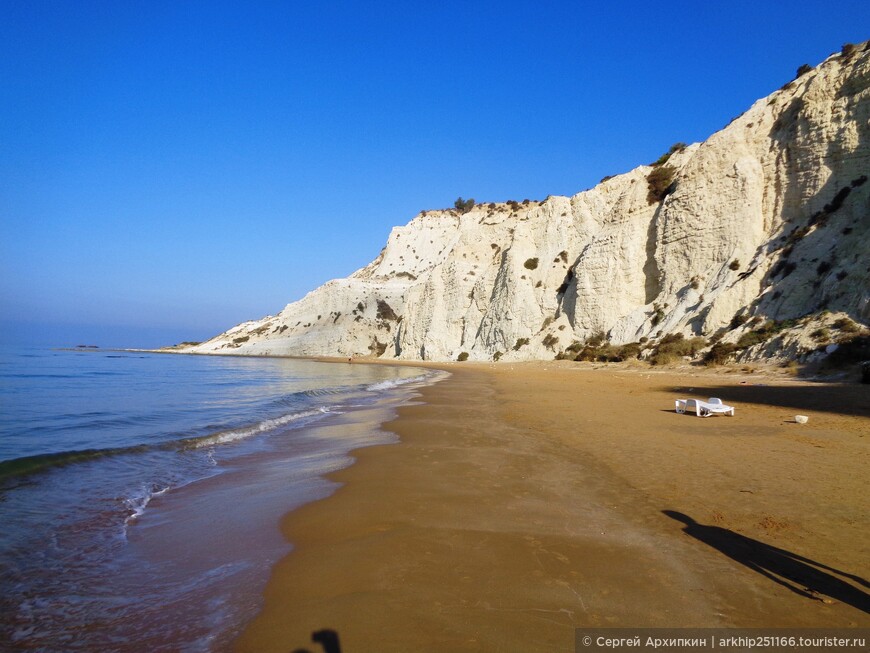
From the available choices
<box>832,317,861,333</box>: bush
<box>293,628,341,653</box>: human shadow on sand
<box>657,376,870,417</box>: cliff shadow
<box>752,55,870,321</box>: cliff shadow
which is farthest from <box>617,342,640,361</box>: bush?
<box>293,628,341,653</box>: human shadow on sand

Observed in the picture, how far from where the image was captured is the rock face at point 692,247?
24.0 metres

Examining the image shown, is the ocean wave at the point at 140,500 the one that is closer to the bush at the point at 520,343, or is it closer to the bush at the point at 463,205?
the bush at the point at 520,343

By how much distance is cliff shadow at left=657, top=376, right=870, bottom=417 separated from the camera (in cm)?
1111

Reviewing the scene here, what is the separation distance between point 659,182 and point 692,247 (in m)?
8.46

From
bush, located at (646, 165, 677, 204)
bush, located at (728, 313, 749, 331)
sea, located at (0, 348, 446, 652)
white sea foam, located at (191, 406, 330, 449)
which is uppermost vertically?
bush, located at (646, 165, 677, 204)

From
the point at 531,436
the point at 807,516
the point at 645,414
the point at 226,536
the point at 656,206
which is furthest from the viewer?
the point at 656,206

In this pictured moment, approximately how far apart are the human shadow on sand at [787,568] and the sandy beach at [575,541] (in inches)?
0.6

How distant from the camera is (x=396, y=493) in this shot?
20.1 ft

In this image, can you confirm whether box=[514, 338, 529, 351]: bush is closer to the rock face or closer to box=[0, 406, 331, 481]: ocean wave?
the rock face

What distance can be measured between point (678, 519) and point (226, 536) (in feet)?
14.8

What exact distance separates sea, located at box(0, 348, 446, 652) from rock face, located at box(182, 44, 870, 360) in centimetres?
2162

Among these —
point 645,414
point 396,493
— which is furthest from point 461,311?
point 396,493

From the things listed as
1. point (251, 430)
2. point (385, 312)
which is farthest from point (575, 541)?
point (385, 312)

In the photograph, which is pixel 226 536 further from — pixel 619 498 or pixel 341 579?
pixel 619 498
